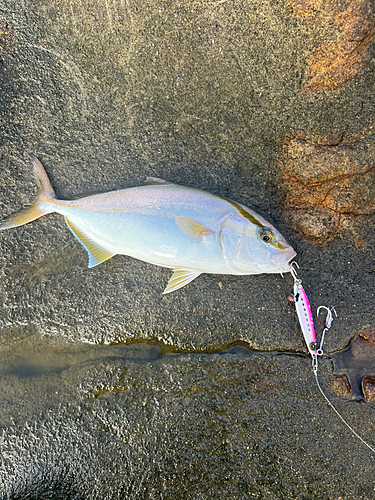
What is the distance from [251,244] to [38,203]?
1.50 metres

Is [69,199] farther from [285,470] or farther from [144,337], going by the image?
[285,470]

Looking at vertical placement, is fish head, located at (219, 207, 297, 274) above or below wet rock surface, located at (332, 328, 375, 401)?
above

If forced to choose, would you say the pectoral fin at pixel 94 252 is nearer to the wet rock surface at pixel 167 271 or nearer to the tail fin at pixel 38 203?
the wet rock surface at pixel 167 271

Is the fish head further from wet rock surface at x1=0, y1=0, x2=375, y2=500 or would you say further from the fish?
wet rock surface at x1=0, y1=0, x2=375, y2=500

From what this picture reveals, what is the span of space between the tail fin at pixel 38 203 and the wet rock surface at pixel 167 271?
0.09m

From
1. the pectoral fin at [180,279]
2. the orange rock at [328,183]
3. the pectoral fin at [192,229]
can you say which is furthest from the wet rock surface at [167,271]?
the pectoral fin at [192,229]

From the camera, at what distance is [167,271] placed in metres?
2.14

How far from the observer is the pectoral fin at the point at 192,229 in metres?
1.88

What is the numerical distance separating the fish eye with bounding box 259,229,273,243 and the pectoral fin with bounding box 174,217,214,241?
318 mm

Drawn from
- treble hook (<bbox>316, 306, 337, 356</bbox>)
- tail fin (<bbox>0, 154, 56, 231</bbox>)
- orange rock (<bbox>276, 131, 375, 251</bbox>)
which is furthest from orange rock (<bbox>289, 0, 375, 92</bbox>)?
tail fin (<bbox>0, 154, 56, 231</bbox>)

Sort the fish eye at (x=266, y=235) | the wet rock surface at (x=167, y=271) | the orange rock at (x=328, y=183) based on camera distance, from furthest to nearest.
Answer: the orange rock at (x=328, y=183) < the wet rock surface at (x=167, y=271) < the fish eye at (x=266, y=235)

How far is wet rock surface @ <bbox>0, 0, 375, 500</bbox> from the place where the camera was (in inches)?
77.2

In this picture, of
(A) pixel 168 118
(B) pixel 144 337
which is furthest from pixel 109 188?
(B) pixel 144 337

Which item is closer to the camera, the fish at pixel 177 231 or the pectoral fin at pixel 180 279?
the fish at pixel 177 231
